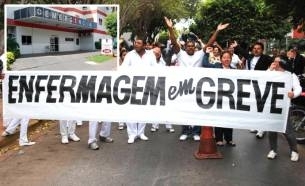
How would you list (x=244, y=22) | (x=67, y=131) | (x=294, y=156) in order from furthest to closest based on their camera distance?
(x=244, y=22), (x=67, y=131), (x=294, y=156)

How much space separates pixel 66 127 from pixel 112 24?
6.97ft

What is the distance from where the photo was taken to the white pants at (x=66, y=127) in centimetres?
888

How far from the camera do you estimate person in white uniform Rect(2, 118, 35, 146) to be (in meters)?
8.59

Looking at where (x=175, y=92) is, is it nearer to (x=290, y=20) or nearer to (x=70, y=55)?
(x=70, y=55)

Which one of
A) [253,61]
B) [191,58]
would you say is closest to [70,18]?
[191,58]

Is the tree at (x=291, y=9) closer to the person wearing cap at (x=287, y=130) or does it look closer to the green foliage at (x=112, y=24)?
the person wearing cap at (x=287, y=130)

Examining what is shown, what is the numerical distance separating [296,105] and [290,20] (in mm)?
2598

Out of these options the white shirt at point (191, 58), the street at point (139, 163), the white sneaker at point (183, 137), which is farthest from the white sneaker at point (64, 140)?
the white shirt at point (191, 58)

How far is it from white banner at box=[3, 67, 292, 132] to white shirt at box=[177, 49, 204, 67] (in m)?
1.12

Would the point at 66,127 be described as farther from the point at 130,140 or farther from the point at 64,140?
the point at 130,140

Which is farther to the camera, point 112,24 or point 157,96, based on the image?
point 112,24

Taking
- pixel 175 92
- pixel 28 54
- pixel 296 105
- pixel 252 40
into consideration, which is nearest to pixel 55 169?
pixel 175 92

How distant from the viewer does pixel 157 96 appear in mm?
7785

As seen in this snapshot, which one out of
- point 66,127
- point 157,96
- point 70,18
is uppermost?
point 70,18
